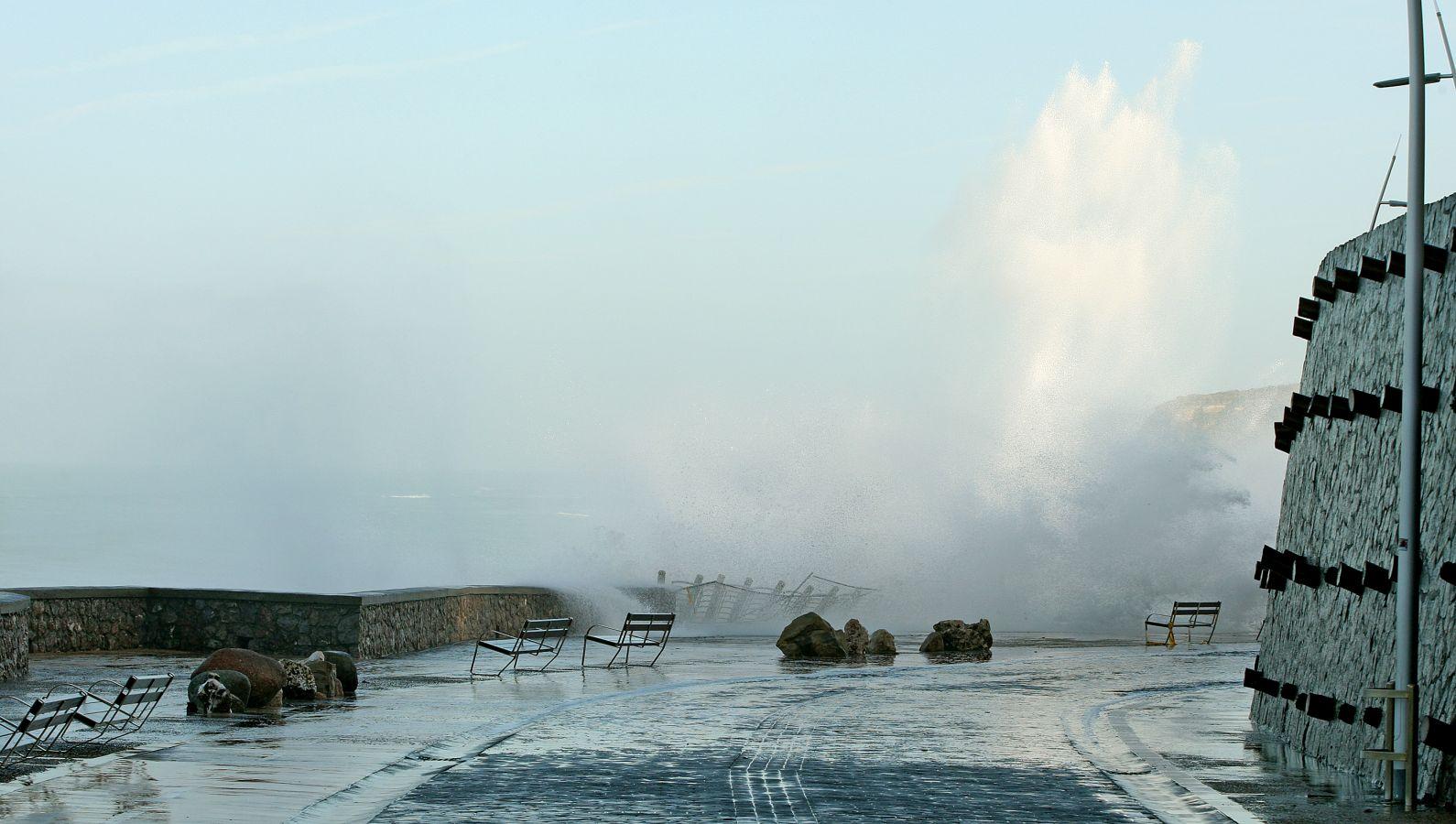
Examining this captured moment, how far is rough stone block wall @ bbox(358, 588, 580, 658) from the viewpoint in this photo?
20469 millimetres

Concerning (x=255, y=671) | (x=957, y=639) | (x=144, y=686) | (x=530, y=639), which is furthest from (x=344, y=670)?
(x=957, y=639)

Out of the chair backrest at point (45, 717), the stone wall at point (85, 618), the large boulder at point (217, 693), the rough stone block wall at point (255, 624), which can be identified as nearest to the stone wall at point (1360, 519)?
the chair backrest at point (45, 717)

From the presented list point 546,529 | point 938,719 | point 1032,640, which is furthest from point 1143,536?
point 546,529

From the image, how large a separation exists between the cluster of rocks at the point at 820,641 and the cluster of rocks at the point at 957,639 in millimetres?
1152

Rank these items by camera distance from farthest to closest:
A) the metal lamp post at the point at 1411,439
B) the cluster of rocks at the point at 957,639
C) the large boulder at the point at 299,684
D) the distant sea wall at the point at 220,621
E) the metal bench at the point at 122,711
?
the cluster of rocks at the point at 957,639 → the distant sea wall at the point at 220,621 → the large boulder at the point at 299,684 → the metal bench at the point at 122,711 → the metal lamp post at the point at 1411,439

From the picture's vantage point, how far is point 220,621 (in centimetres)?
2055

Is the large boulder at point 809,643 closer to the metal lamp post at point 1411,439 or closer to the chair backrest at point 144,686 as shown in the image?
the chair backrest at point 144,686

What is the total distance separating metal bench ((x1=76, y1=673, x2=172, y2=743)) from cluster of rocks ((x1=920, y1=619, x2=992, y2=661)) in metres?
13.9

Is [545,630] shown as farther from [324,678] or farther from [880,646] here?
[880,646]

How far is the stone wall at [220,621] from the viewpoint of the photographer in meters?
19.6

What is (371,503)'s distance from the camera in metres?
167

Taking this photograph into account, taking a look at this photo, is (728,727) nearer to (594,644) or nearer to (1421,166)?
(1421,166)

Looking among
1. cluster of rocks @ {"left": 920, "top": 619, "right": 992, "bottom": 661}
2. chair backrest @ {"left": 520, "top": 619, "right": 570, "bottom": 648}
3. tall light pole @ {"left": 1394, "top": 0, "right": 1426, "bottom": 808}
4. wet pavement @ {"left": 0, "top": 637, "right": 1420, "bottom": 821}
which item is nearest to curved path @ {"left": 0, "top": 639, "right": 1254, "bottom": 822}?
wet pavement @ {"left": 0, "top": 637, "right": 1420, "bottom": 821}

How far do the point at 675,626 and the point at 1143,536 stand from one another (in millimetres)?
14687
